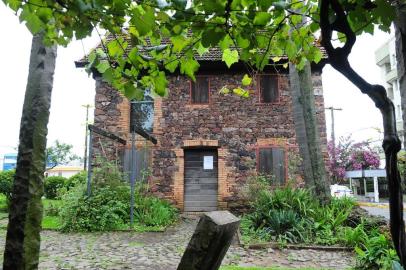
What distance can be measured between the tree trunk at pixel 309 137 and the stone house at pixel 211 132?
2882 mm

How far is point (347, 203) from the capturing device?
9.49 meters

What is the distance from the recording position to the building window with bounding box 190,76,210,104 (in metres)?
13.2

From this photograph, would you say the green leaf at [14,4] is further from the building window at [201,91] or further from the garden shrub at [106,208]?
the building window at [201,91]

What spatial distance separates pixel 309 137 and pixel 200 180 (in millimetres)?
4679

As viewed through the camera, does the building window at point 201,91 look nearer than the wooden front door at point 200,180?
No

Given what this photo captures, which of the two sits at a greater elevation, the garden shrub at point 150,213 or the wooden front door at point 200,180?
the wooden front door at point 200,180

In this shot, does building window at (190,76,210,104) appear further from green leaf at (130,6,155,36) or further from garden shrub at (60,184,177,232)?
green leaf at (130,6,155,36)

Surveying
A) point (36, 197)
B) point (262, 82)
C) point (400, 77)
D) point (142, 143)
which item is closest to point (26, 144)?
point (36, 197)

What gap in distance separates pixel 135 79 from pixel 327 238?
6.79m

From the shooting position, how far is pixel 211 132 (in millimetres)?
12938

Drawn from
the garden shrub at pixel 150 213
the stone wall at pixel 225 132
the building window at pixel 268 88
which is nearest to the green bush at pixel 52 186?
the stone wall at pixel 225 132

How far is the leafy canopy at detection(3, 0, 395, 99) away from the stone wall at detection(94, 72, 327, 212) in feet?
33.6

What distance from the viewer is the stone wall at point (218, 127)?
41.5 ft

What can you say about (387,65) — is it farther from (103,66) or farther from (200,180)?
(103,66)
